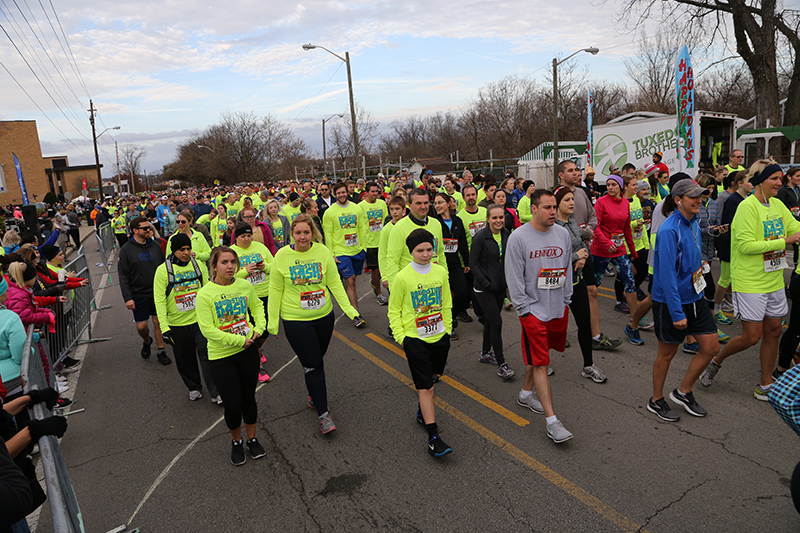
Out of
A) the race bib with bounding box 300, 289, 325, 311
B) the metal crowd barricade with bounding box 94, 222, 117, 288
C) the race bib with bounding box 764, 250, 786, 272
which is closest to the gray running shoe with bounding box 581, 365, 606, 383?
the race bib with bounding box 764, 250, 786, 272

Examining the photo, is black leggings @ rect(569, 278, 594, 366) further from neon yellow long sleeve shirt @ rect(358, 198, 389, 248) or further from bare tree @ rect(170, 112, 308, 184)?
bare tree @ rect(170, 112, 308, 184)

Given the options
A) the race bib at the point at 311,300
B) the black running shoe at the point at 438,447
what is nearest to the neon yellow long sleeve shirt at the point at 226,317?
the race bib at the point at 311,300

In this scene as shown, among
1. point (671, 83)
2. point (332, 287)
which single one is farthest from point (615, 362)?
point (671, 83)

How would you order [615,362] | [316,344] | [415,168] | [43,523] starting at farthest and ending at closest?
[415,168]
[615,362]
[316,344]
[43,523]

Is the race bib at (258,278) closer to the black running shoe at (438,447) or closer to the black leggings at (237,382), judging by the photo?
the black leggings at (237,382)

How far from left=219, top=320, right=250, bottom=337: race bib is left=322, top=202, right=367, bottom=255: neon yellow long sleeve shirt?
3865 millimetres

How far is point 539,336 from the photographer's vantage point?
13.8ft

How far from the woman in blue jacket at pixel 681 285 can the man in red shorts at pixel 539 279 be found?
794 millimetres

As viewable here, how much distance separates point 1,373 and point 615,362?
5.88m

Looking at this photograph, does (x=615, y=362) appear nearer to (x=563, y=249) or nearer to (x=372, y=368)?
(x=563, y=249)

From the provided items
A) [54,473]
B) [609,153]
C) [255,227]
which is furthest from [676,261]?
[609,153]

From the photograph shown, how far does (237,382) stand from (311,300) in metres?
0.96

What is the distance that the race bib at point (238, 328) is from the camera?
4.25 m

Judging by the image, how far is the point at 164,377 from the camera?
649 centimetres
